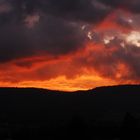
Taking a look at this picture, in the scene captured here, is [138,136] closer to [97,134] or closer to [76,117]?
[76,117]

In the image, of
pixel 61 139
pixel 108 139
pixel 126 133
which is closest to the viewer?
pixel 126 133

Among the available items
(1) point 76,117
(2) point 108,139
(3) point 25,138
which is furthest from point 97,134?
(1) point 76,117

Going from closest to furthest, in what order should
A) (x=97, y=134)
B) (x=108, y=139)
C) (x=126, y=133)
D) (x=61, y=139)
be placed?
1. (x=126, y=133)
2. (x=61, y=139)
3. (x=108, y=139)
4. (x=97, y=134)

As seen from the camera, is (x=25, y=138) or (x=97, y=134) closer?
(x=25, y=138)

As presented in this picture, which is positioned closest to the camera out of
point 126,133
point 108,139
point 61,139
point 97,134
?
point 126,133

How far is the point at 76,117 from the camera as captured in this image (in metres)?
79.3

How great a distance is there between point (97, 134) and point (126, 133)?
42.3 m

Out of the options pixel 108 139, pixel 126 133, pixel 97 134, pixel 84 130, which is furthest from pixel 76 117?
pixel 97 134

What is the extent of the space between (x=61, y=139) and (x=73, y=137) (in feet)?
43.6

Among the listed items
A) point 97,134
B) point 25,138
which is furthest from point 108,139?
point 25,138

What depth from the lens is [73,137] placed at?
3022 inches

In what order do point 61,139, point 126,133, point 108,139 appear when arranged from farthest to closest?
point 108,139
point 61,139
point 126,133

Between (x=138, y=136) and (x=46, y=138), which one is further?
(x=46, y=138)

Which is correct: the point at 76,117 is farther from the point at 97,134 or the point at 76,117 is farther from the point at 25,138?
the point at 97,134
